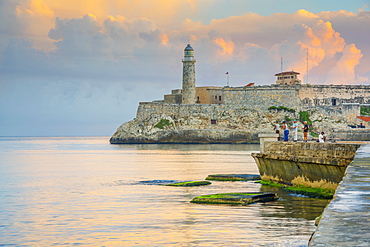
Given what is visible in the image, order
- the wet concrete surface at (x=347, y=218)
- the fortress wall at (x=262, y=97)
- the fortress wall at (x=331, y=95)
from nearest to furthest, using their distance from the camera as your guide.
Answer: the wet concrete surface at (x=347, y=218)
the fortress wall at (x=262, y=97)
the fortress wall at (x=331, y=95)

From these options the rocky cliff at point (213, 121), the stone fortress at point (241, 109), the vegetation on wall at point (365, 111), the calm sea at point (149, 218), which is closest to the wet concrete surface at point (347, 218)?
the calm sea at point (149, 218)

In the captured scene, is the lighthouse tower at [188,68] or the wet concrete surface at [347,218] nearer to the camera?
the wet concrete surface at [347,218]

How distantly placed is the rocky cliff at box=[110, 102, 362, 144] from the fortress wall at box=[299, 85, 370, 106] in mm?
2630

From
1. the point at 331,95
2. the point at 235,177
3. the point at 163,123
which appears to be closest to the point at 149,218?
the point at 235,177

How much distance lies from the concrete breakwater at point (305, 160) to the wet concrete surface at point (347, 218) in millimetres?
8140

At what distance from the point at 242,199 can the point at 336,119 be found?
210 ft

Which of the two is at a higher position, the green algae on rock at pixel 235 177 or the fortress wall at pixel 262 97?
the fortress wall at pixel 262 97

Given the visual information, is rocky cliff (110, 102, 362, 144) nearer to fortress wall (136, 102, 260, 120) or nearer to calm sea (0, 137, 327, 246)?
fortress wall (136, 102, 260, 120)

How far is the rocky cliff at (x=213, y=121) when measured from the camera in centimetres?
8038

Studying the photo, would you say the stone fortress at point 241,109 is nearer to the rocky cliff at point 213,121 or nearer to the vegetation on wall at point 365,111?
the rocky cliff at point 213,121

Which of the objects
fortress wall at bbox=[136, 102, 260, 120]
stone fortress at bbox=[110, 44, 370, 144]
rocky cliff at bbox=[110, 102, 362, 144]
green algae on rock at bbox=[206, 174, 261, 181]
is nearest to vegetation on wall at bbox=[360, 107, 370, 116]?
stone fortress at bbox=[110, 44, 370, 144]

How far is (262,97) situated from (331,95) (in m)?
9.95

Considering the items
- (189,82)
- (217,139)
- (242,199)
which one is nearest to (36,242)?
(242,199)

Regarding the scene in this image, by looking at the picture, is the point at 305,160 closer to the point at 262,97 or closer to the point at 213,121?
the point at 213,121
